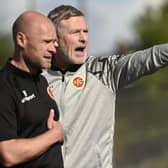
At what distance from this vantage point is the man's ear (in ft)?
18.4

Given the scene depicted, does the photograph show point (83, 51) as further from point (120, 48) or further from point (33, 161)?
point (120, 48)

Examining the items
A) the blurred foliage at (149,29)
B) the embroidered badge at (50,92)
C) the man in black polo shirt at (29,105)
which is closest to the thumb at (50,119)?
the man in black polo shirt at (29,105)

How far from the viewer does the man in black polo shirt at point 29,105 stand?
5383mm

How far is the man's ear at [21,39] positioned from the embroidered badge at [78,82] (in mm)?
708

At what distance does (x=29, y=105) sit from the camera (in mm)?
5488

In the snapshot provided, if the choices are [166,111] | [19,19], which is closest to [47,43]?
[19,19]

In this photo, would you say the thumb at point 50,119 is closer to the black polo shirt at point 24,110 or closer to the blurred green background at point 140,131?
the black polo shirt at point 24,110

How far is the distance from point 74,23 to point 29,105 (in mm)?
950

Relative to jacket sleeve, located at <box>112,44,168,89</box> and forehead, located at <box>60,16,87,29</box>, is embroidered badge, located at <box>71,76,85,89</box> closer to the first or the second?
jacket sleeve, located at <box>112,44,168,89</box>

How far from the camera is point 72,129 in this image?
6.08 m

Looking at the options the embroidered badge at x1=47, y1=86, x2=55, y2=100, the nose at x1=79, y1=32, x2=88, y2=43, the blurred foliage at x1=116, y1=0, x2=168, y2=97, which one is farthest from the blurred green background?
the blurred foliage at x1=116, y1=0, x2=168, y2=97

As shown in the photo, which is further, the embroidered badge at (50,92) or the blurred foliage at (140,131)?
the blurred foliage at (140,131)

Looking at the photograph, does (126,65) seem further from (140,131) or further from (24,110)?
(140,131)

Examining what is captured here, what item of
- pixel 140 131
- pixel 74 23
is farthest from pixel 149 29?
pixel 74 23
